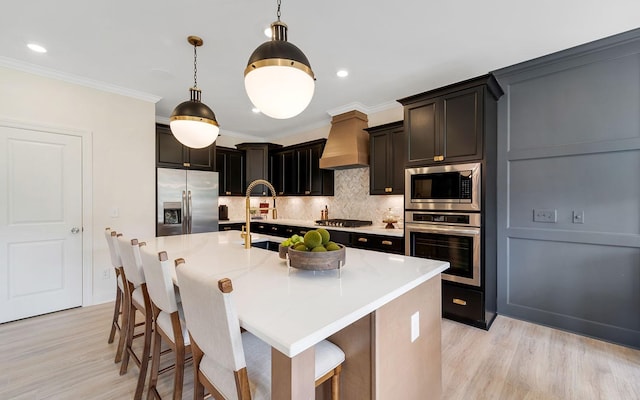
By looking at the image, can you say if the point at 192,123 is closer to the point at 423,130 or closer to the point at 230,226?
the point at 423,130

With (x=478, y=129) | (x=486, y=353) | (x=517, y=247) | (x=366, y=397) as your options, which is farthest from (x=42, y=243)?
(x=517, y=247)

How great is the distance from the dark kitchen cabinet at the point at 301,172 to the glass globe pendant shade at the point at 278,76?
10.3ft

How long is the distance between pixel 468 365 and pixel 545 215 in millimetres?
1744

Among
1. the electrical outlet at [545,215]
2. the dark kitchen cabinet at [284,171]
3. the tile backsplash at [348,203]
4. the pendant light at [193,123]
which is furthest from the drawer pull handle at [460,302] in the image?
the dark kitchen cabinet at [284,171]

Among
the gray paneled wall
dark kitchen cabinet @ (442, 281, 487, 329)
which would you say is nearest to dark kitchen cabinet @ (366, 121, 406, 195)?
the gray paneled wall

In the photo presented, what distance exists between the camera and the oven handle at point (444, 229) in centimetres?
278

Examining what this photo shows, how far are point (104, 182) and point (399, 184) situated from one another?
12.3 feet

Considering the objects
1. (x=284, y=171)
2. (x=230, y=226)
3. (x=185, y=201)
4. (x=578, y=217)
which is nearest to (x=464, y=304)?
(x=578, y=217)

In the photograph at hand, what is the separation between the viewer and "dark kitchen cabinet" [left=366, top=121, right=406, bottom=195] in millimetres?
3648

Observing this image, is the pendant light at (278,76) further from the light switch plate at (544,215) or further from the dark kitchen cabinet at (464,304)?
the light switch plate at (544,215)

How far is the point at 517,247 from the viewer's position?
3.01 metres

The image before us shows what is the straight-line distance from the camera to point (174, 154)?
13.8ft

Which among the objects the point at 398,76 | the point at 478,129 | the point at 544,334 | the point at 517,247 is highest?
the point at 398,76

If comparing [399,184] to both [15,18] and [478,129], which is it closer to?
[478,129]
